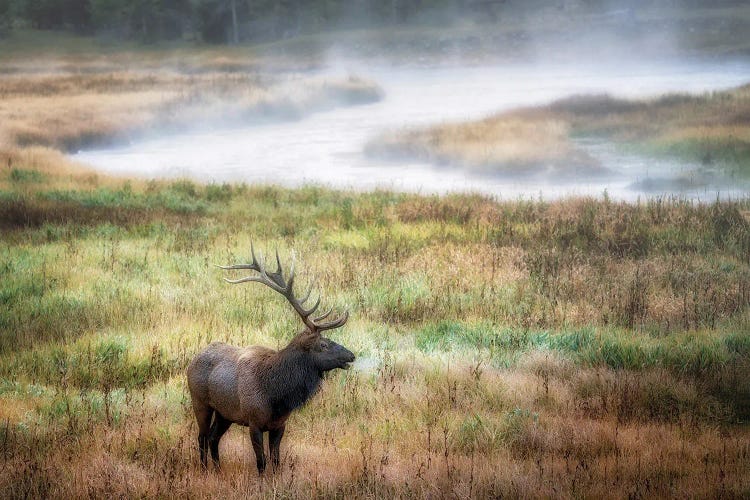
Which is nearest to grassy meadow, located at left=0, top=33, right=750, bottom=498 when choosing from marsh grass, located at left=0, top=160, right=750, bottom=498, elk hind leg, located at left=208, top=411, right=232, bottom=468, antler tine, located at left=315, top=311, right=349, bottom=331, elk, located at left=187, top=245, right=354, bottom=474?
marsh grass, located at left=0, top=160, right=750, bottom=498

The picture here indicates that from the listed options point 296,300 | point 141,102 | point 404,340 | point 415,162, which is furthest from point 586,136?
point 296,300

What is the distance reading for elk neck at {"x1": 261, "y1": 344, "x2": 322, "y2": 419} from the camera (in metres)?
4.86

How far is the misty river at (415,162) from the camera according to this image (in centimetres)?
2139

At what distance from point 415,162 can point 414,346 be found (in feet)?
60.8

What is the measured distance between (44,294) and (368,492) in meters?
6.88

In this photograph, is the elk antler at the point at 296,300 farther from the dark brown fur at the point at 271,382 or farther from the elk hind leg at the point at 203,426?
the elk hind leg at the point at 203,426

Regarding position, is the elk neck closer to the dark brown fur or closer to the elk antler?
the dark brown fur

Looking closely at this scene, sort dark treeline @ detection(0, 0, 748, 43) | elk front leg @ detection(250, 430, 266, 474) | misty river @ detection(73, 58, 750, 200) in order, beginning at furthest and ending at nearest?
dark treeline @ detection(0, 0, 748, 43) → misty river @ detection(73, 58, 750, 200) → elk front leg @ detection(250, 430, 266, 474)

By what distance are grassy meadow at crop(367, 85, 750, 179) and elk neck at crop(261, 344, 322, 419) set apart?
1920cm

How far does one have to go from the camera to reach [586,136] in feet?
93.0

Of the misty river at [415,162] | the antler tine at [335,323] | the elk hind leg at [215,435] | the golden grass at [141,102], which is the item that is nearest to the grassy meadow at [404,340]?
the elk hind leg at [215,435]

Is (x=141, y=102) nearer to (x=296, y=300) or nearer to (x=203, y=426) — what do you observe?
(x=203, y=426)

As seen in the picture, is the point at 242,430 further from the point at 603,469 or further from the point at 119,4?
the point at 119,4

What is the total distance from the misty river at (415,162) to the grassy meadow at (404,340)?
4107 millimetres
